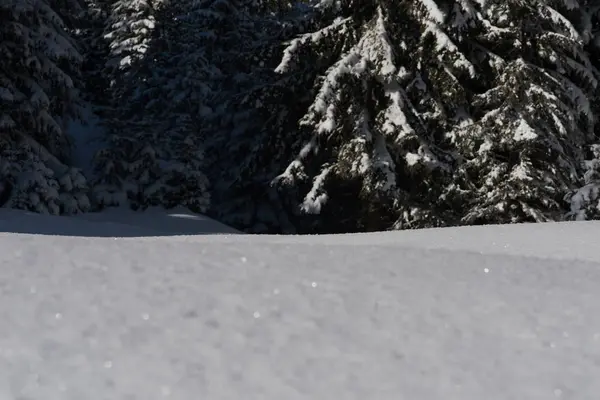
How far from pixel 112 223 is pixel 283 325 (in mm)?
12857

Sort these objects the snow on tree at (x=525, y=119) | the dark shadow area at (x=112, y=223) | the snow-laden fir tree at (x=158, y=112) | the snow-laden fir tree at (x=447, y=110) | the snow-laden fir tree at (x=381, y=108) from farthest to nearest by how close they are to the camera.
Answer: the snow-laden fir tree at (x=158, y=112) < the snow-laden fir tree at (x=381, y=108) < the snow-laden fir tree at (x=447, y=110) < the snow on tree at (x=525, y=119) < the dark shadow area at (x=112, y=223)

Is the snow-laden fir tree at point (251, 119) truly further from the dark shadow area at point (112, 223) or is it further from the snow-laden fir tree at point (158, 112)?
the dark shadow area at point (112, 223)

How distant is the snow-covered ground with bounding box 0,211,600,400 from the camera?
407 cm

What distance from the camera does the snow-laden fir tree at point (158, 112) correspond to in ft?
73.8

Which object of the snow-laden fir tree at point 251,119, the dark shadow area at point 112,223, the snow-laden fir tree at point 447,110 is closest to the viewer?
the dark shadow area at point 112,223

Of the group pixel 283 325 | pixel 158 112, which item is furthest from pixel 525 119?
pixel 158 112

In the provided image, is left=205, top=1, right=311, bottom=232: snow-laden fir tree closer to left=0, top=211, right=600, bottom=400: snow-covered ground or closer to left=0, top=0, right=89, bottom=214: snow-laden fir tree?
left=0, top=0, right=89, bottom=214: snow-laden fir tree

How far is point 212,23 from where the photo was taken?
26.7 m

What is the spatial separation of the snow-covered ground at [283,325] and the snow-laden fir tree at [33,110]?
34.6 feet

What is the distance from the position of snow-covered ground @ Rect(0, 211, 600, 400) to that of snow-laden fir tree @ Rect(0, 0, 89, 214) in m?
10.6

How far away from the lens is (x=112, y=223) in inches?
672

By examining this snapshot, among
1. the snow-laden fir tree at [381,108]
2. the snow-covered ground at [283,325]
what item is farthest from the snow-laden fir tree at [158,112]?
the snow-covered ground at [283,325]

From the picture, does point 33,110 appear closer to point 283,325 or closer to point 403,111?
point 403,111

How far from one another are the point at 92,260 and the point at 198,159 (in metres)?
17.4
